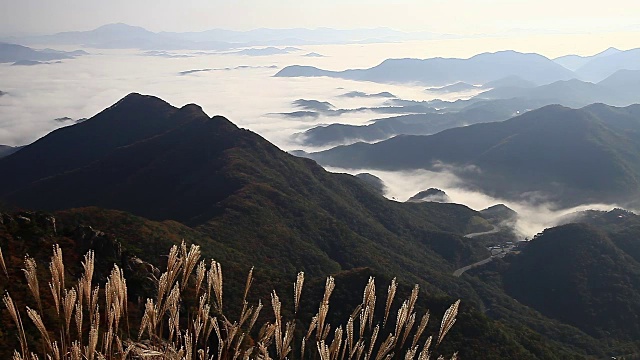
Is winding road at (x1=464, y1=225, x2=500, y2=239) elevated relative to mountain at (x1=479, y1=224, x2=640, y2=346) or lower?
lower

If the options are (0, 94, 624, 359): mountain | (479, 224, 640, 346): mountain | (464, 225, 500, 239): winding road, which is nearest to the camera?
(0, 94, 624, 359): mountain

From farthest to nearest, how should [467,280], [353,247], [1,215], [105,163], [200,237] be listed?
[105,163]
[467,280]
[353,247]
[200,237]
[1,215]

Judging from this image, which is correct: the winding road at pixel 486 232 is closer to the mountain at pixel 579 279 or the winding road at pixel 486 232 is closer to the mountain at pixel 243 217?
the mountain at pixel 243 217

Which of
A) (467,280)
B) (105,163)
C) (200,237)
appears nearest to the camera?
(200,237)

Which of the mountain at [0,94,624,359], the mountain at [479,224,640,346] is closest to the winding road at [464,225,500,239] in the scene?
the mountain at [0,94,624,359]

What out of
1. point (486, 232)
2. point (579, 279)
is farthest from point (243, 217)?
point (486, 232)

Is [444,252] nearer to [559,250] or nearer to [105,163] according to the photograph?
[559,250]

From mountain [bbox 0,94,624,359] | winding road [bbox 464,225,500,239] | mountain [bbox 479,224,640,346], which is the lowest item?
winding road [bbox 464,225,500,239]

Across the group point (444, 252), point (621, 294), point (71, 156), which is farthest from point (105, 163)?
point (621, 294)

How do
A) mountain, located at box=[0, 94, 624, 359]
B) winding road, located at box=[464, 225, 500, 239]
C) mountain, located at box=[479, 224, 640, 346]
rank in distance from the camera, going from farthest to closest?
winding road, located at box=[464, 225, 500, 239]
mountain, located at box=[479, 224, 640, 346]
mountain, located at box=[0, 94, 624, 359]

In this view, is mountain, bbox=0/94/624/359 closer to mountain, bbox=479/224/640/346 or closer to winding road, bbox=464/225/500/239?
winding road, bbox=464/225/500/239
